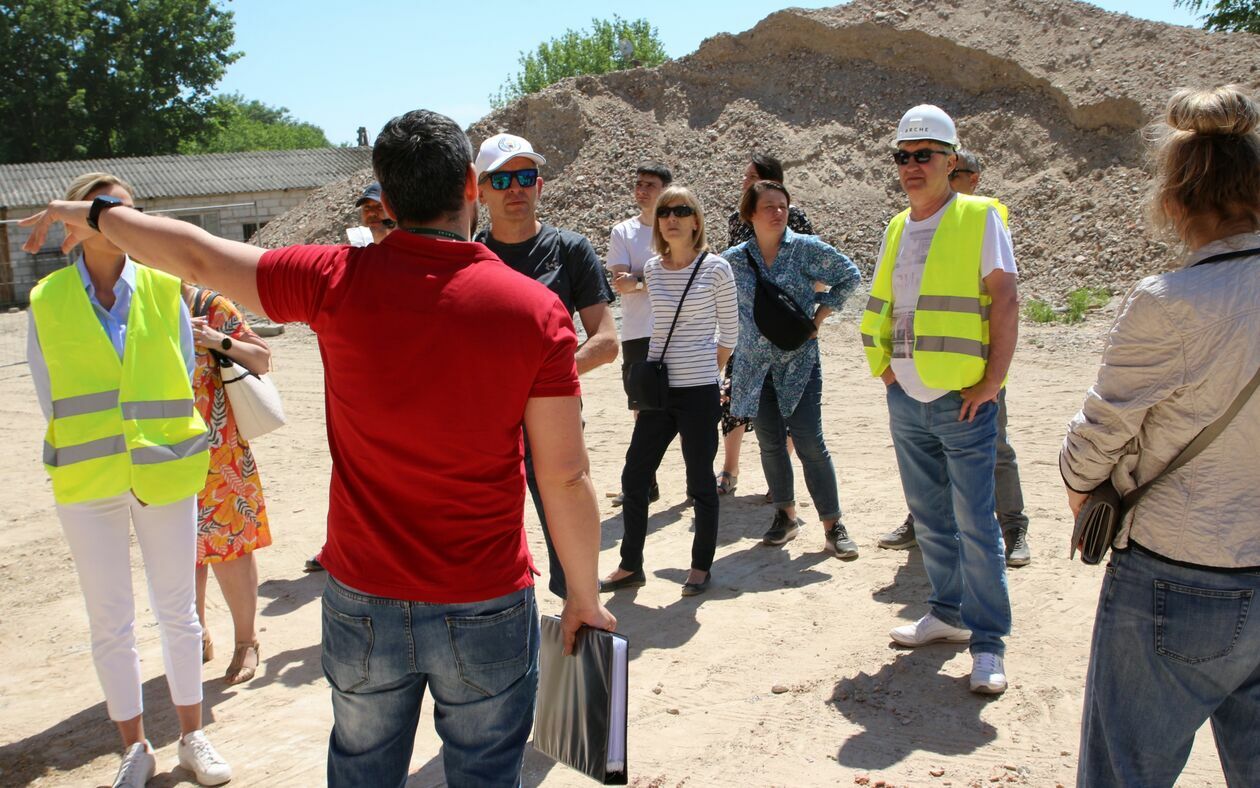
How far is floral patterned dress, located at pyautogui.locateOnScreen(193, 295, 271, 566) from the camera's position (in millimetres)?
4617

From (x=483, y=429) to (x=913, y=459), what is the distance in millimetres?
2700

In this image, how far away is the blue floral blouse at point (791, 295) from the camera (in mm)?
6055

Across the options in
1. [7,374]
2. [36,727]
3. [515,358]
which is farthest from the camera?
[7,374]

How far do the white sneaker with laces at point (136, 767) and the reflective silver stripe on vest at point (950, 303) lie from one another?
11.5 feet

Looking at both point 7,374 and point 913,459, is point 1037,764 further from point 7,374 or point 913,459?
point 7,374

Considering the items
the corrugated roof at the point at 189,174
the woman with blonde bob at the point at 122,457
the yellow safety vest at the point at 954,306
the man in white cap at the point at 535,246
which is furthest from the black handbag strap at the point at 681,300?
the corrugated roof at the point at 189,174

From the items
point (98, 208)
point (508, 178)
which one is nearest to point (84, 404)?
point (98, 208)

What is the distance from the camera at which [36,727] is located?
4465mm

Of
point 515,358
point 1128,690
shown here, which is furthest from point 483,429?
point 1128,690

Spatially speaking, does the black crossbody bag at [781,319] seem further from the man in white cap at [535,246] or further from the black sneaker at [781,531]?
the man in white cap at [535,246]

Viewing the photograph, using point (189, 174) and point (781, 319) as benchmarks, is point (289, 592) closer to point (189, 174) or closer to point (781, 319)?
point (781, 319)

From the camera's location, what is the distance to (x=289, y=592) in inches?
238

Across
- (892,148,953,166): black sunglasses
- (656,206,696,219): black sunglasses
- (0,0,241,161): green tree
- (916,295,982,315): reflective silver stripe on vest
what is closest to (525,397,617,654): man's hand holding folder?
(916,295,982,315): reflective silver stripe on vest

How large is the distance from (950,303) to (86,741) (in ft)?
13.2
